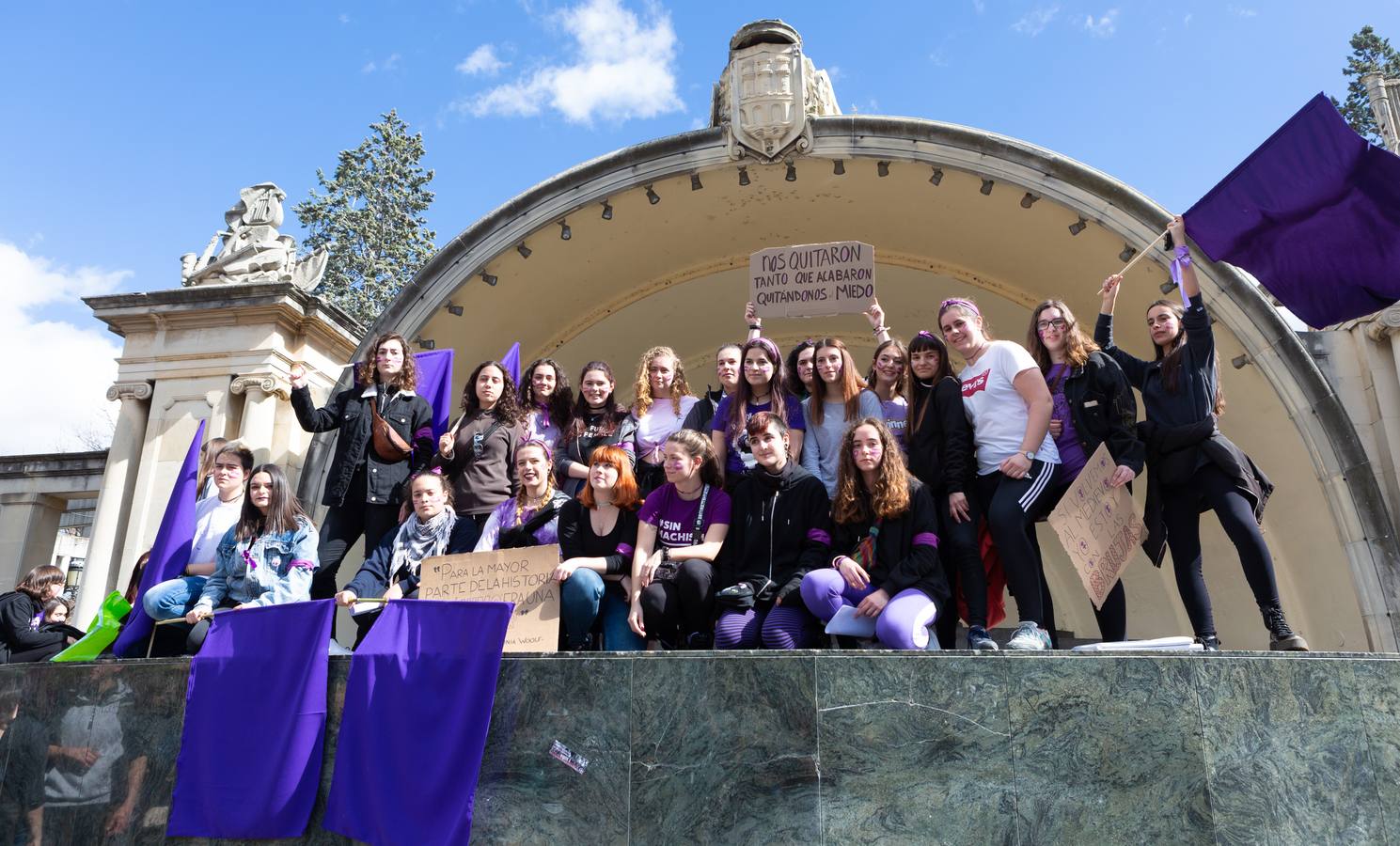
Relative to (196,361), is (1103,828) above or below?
below

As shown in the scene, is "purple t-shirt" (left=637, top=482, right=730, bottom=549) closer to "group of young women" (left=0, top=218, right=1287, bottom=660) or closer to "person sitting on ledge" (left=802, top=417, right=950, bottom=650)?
"group of young women" (left=0, top=218, right=1287, bottom=660)

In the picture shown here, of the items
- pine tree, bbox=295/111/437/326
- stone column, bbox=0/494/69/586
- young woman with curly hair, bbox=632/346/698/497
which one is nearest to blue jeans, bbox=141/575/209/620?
young woman with curly hair, bbox=632/346/698/497

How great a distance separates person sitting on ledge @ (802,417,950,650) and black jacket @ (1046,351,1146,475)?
0.95m

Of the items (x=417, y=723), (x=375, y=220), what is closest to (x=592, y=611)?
(x=417, y=723)

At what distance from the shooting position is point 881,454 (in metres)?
4.78

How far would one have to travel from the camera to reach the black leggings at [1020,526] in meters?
4.63

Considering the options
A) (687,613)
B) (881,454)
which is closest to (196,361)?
(687,613)

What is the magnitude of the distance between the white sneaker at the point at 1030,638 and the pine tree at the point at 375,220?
99.4ft

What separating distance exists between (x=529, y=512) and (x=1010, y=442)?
2.52 metres

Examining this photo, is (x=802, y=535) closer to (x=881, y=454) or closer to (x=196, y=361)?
(x=881, y=454)

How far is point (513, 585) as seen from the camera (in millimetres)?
4676

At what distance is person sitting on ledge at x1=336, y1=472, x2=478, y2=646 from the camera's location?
5402 millimetres

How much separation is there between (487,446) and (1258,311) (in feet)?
18.1

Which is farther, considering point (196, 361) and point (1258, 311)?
point (196, 361)
